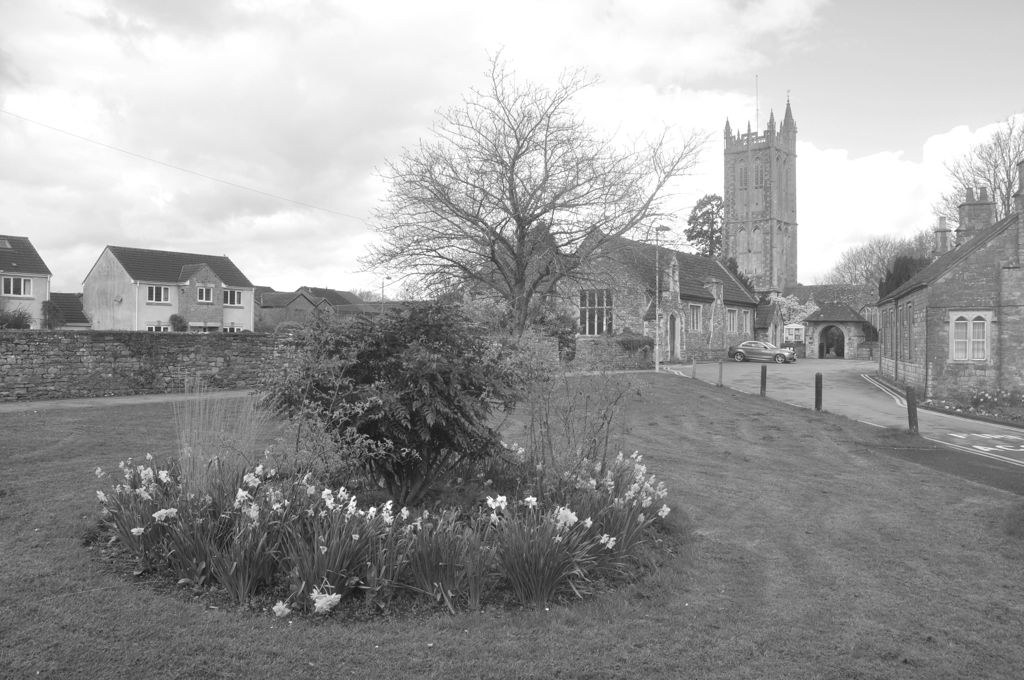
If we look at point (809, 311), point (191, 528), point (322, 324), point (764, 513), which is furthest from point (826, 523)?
point (809, 311)

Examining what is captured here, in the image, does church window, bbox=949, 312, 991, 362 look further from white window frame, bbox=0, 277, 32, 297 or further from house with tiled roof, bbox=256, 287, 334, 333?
house with tiled roof, bbox=256, 287, 334, 333

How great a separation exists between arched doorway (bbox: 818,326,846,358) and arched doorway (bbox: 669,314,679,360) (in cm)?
2364

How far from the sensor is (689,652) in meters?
4.40

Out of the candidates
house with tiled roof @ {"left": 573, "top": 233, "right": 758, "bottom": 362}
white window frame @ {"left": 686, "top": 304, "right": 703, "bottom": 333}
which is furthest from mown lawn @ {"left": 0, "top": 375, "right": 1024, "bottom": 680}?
white window frame @ {"left": 686, "top": 304, "right": 703, "bottom": 333}

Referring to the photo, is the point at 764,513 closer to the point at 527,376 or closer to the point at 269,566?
the point at 527,376

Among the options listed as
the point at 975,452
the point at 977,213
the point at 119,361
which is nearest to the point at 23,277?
the point at 119,361

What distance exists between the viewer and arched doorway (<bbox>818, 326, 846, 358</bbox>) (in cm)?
6241

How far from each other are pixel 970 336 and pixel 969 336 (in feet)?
0.10

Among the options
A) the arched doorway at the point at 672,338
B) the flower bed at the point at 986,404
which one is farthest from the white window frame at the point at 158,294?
the flower bed at the point at 986,404

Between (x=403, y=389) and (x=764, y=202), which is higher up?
(x=764, y=202)

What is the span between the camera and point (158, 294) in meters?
55.0

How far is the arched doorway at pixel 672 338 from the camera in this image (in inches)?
1751

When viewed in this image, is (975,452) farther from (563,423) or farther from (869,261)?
(869,261)

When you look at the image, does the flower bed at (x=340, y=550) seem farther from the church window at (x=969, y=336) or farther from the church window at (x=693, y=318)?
the church window at (x=693, y=318)
